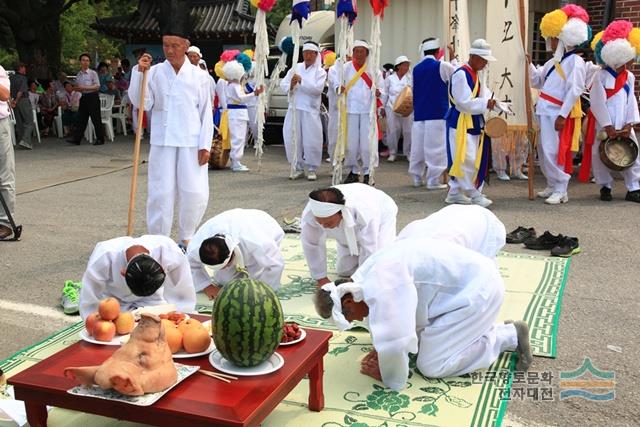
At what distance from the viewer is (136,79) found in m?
5.88

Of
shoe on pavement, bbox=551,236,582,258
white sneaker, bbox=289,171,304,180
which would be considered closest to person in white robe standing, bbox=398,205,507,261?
shoe on pavement, bbox=551,236,582,258

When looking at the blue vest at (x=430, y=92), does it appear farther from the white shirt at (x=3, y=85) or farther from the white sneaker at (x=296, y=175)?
the white shirt at (x=3, y=85)

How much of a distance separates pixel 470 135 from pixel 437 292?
185 inches

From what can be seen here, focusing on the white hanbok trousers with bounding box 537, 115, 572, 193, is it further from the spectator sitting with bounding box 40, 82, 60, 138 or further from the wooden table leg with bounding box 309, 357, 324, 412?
the spectator sitting with bounding box 40, 82, 60, 138

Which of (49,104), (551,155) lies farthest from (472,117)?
(49,104)

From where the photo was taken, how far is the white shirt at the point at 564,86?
26.2 ft

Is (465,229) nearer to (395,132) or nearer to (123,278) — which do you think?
(123,278)

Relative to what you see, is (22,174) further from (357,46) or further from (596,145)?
(596,145)

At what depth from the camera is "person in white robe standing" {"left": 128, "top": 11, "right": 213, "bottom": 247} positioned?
587 centimetres

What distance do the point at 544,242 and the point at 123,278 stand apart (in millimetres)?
3824

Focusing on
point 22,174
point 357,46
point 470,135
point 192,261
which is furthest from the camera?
point 22,174

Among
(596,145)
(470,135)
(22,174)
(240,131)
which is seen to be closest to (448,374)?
(470,135)

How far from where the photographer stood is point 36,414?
2.97m

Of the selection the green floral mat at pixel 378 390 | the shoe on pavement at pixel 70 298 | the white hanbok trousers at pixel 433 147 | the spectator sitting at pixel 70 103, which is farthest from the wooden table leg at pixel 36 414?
the spectator sitting at pixel 70 103
